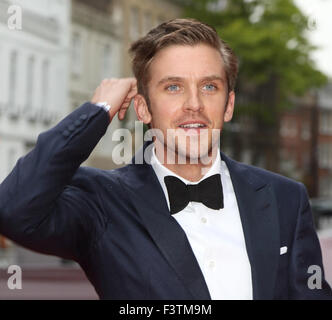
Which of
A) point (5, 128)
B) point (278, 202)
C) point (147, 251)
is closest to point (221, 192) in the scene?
point (278, 202)

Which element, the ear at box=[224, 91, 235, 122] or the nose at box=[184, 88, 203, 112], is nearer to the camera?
the nose at box=[184, 88, 203, 112]

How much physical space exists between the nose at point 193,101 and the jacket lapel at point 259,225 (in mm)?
251

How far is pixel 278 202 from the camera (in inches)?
88.0

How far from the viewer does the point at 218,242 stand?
2.16 m

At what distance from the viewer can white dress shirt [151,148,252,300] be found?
82.9 inches

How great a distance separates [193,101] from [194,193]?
0.25 metres

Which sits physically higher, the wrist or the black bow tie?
the wrist

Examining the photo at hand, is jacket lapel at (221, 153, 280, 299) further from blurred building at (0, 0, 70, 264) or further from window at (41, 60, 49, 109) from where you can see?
window at (41, 60, 49, 109)

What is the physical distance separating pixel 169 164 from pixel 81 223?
28cm

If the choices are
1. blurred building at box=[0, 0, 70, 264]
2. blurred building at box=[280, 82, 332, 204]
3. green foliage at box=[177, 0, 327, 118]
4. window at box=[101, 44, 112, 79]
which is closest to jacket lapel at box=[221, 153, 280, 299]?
green foliage at box=[177, 0, 327, 118]

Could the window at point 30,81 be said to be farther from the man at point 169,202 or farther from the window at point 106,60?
the man at point 169,202

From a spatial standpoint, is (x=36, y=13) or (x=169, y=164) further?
(x=36, y=13)

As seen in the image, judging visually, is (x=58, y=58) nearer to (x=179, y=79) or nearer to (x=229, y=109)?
(x=229, y=109)
